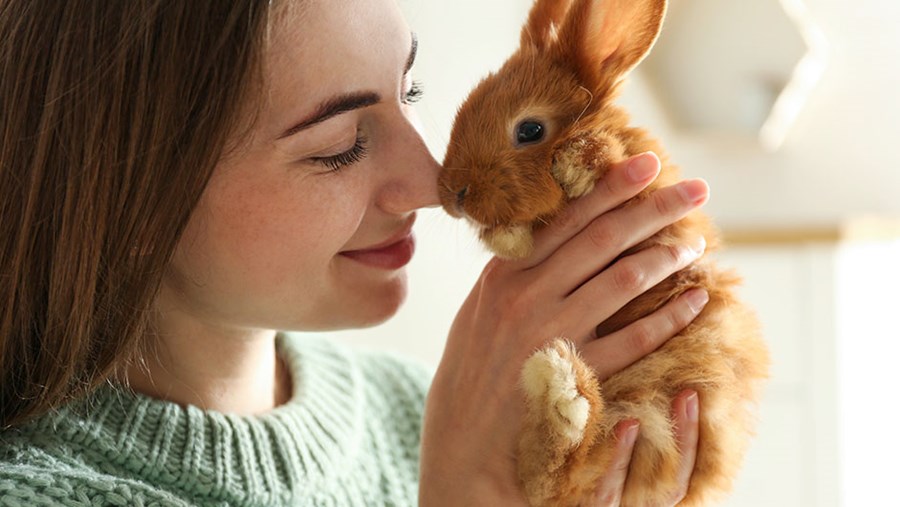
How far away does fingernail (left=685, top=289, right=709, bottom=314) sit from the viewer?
104 cm

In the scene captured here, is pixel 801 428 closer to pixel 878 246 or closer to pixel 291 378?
pixel 878 246

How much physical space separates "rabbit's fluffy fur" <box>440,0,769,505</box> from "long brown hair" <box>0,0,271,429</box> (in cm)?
27

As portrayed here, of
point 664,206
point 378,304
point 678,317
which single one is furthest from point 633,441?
point 378,304

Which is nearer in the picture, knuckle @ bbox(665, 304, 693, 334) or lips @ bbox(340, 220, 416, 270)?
knuckle @ bbox(665, 304, 693, 334)

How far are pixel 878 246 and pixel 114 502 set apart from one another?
1607 millimetres

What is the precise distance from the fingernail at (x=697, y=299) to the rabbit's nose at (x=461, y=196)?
26 cm

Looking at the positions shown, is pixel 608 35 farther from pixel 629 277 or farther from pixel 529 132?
pixel 629 277

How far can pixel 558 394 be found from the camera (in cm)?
94

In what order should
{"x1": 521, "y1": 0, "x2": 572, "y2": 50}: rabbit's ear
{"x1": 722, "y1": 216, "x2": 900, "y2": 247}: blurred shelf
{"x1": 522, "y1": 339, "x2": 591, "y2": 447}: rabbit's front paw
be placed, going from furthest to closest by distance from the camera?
1. {"x1": 722, "y1": 216, "x2": 900, "y2": 247}: blurred shelf
2. {"x1": 521, "y1": 0, "x2": 572, "y2": 50}: rabbit's ear
3. {"x1": 522, "y1": 339, "x2": 591, "y2": 447}: rabbit's front paw

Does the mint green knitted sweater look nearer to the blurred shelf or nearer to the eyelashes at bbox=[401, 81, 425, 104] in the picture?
the eyelashes at bbox=[401, 81, 425, 104]

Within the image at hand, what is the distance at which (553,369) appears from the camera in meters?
0.95

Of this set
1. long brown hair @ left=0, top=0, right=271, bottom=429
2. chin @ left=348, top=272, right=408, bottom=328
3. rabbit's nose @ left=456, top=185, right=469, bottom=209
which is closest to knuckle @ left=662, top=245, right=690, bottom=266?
rabbit's nose @ left=456, top=185, right=469, bottom=209

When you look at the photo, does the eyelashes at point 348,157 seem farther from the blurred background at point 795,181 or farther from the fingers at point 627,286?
the blurred background at point 795,181

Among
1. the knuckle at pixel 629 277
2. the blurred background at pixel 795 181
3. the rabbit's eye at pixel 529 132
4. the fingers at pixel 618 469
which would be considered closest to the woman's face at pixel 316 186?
the rabbit's eye at pixel 529 132
